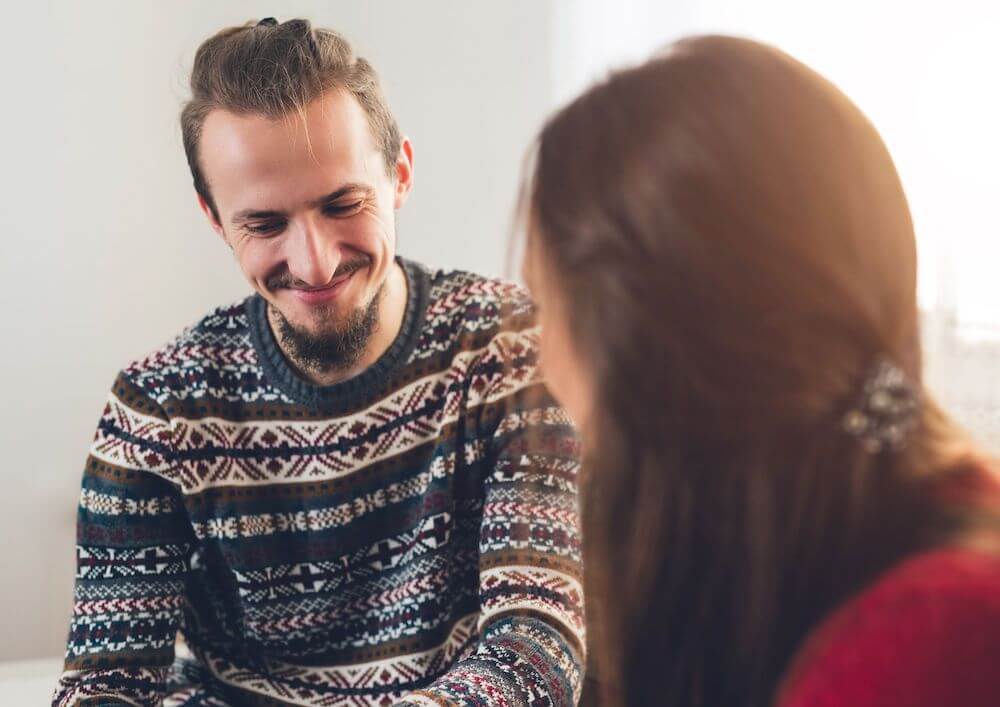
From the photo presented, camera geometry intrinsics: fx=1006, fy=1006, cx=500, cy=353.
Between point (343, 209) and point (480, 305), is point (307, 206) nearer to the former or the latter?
point (343, 209)

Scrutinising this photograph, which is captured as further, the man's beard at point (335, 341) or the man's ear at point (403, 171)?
the man's ear at point (403, 171)

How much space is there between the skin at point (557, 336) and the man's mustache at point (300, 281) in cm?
51

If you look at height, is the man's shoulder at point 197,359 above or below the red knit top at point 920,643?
above

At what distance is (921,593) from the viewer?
1.74ft

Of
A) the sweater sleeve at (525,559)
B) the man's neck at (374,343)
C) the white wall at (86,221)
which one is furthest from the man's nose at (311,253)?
the white wall at (86,221)

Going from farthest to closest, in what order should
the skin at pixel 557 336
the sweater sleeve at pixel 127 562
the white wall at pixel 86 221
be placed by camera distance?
the white wall at pixel 86 221, the sweater sleeve at pixel 127 562, the skin at pixel 557 336

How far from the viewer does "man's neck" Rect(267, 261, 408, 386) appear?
1.21m

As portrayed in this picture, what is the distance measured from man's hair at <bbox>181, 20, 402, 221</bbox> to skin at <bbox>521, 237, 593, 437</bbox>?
0.55m

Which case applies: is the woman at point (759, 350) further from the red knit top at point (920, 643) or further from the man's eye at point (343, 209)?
the man's eye at point (343, 209)

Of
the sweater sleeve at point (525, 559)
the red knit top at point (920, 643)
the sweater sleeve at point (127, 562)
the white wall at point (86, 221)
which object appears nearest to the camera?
the red knit top at point (920, 643)

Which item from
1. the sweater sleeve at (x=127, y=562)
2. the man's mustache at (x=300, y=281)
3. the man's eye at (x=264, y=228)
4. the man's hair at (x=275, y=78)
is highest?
the man's hair at (x=275, y=78)

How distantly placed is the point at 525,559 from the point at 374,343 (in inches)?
12.8

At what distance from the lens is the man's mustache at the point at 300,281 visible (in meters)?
1.17

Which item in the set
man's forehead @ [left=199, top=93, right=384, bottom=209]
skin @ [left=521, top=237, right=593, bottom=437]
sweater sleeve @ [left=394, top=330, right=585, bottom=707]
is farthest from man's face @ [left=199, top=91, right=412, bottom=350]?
skin @ [left=521, top=237, right=593, bottom=437]
